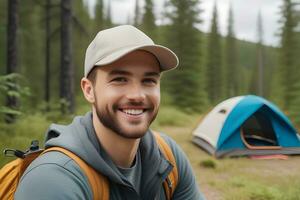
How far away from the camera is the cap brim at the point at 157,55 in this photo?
183 cm

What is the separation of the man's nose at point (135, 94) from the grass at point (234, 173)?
3015mm

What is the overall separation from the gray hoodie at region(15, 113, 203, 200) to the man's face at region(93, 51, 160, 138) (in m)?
0.15

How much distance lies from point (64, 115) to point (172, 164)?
26.4 ft

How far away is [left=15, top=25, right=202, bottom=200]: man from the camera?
182 centimetres

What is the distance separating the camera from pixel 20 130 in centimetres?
714

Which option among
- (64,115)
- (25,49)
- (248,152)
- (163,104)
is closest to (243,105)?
(248,152)

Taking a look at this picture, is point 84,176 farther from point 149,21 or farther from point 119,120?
point 149,21

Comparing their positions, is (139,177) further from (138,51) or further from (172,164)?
(138,51)

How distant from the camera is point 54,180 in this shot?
64.2 inches

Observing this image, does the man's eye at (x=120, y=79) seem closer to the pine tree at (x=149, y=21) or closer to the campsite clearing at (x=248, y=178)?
the campsite clearing at (x=248, y=178)

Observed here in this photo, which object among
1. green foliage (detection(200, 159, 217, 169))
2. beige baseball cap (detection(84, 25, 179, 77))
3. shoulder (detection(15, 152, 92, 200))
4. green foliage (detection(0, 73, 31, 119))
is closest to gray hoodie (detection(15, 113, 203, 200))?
shoulder (detection(15, 152, 92, 200))

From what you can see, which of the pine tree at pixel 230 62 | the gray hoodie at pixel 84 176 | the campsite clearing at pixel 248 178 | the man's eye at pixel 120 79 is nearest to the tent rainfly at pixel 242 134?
the campsite clearing at pixel 248 178

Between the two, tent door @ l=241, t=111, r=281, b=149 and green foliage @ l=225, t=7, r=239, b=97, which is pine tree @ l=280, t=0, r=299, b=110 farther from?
green foliage @ l=225, t=7, r=239, b=97

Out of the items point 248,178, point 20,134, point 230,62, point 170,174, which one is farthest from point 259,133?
point 230,62
